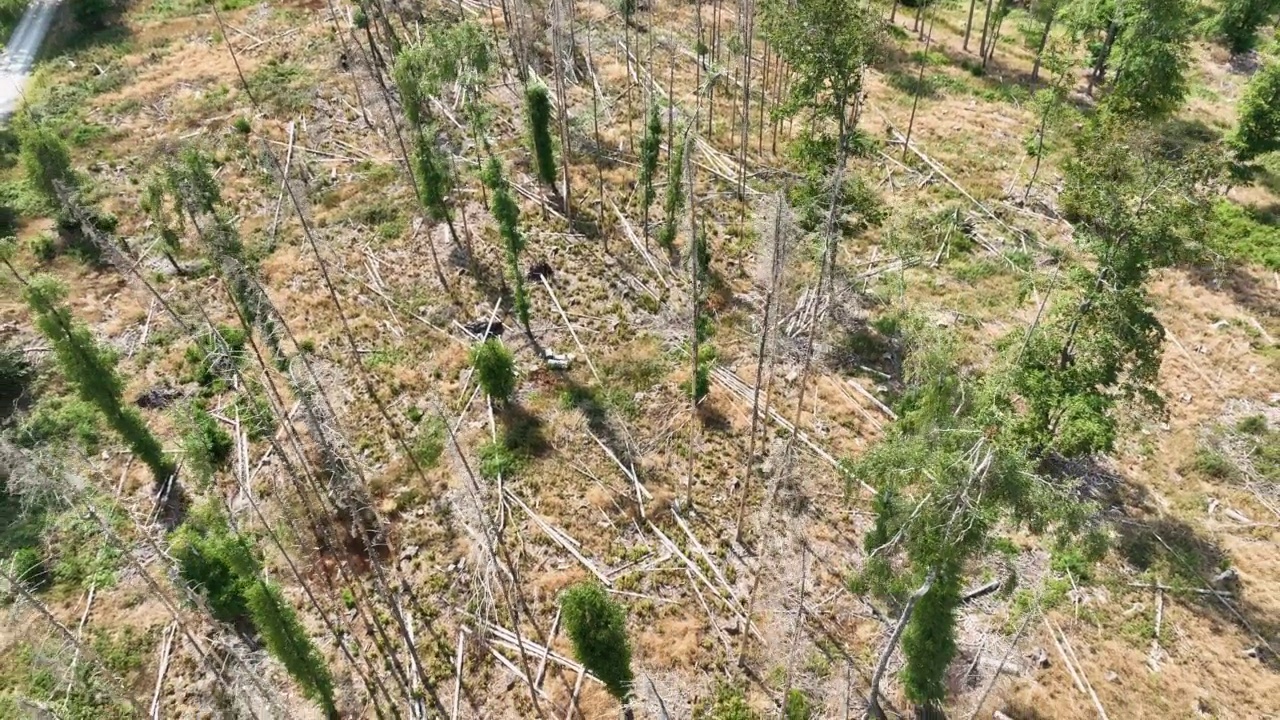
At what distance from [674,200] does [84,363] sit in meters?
16.4

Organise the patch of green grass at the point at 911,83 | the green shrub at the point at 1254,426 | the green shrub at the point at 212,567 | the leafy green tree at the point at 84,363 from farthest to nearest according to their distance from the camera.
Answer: the patch of green grass at the point at 911,83 → the green shrub at the point at 1254,426 → the leafy green tree at the point at 84,363 → the green shrub at the point at 212,567

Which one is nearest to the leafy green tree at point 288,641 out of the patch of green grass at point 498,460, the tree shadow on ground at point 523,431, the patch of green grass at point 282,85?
the patch of green grass at point 498,460

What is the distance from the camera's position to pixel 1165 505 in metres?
19.6

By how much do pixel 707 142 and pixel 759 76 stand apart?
7718mm

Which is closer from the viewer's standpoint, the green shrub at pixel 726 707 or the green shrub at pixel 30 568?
the green shrub at pixel 726 707

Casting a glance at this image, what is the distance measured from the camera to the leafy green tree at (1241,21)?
38.3 m

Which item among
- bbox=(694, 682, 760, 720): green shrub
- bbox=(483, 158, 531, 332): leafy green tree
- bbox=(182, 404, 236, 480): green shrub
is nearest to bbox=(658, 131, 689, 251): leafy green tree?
bbox=(483, 158, 531, 332): leafy green tree

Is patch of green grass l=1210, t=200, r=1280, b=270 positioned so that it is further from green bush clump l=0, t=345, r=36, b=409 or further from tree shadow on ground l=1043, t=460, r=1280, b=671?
green bush clump l=0, t=345, r=36, b=409

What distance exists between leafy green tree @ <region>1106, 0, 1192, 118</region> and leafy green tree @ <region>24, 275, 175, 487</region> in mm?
32662

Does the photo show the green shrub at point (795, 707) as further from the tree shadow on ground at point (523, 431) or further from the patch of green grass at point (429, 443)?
the patch of green grass at point (429, 443)

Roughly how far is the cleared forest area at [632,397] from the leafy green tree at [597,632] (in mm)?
94

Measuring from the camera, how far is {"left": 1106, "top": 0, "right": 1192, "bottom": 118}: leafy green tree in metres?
27.7

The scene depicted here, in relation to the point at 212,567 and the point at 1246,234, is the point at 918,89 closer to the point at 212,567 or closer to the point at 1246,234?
the point at 1246,234

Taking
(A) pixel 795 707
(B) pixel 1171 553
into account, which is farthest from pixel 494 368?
(B) pixel 1171 553
